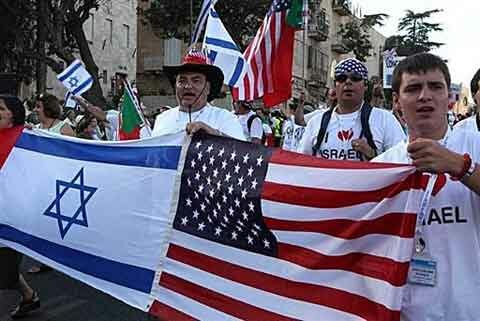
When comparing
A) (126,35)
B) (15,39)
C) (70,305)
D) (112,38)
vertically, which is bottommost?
(70,305)

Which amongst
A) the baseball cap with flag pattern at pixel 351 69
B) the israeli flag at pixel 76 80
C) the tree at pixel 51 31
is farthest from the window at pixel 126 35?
the baseball cap with flag pattern at pixel 351 69

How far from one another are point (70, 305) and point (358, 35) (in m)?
56.9

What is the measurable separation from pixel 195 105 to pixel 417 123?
229cm

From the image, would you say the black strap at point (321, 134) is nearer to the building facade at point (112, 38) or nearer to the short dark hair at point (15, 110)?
the short dark hair at point (15, 110)

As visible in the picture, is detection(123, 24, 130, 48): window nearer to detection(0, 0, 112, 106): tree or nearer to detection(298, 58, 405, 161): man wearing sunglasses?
detection(0, 0, 112, 106): tree

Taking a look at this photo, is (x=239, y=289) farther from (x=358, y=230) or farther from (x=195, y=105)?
(x=195, y=105)

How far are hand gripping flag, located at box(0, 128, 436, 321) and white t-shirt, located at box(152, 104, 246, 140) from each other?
0.43m

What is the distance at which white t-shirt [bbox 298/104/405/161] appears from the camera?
4863 mm

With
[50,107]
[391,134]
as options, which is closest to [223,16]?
[50,107]

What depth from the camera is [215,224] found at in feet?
11.6

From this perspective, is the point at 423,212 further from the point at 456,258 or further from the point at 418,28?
the point at 418,28

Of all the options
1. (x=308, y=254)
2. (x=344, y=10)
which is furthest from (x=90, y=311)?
(x=344, y=10)

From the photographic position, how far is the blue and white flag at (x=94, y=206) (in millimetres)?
3932

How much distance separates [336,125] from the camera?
498 cm
